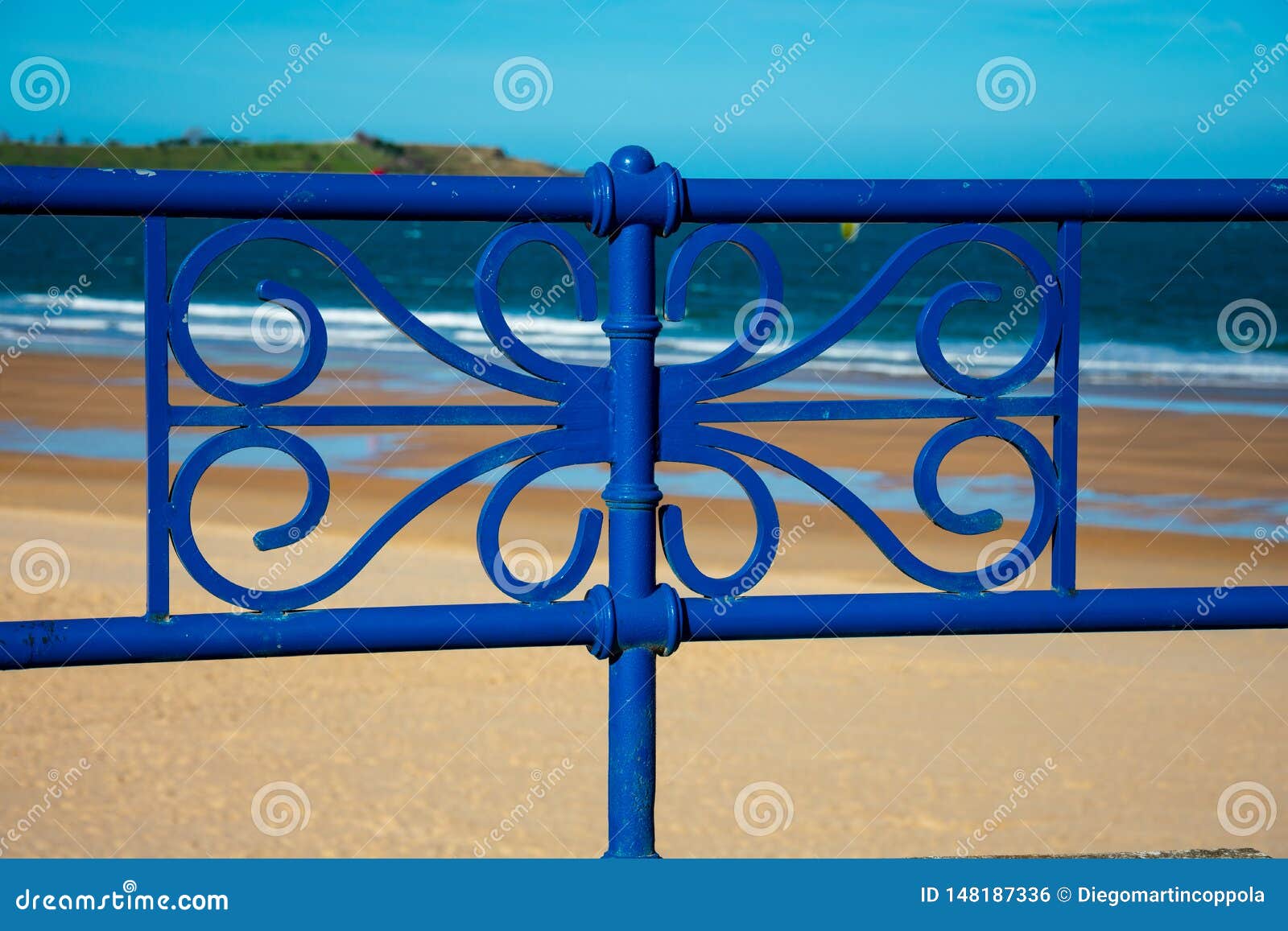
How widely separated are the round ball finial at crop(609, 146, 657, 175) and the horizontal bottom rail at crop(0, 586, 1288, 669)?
650mm

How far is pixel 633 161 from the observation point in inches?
84.8

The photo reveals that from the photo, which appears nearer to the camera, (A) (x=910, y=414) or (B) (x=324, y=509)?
(B) (x=324, y=509)

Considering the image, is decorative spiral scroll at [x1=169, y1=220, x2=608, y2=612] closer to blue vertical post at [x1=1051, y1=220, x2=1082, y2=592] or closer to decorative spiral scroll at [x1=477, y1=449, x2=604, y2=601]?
decorative spiral scroll at [x1=477, y1=449, x2=604, y2=601]

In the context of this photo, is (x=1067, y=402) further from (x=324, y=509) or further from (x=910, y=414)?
(x=324, y=509)

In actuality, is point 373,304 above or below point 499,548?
above

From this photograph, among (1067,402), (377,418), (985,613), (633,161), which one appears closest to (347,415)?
(377,418)

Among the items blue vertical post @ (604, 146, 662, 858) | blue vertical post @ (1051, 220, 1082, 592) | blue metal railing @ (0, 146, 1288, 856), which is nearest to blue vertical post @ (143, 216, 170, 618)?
blue metal railing @ (0, 146, 1288, 856)

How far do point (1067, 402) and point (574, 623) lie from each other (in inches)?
33.8

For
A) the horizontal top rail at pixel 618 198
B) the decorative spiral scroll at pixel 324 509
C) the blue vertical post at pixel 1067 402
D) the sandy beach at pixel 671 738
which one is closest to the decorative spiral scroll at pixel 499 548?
the decorative spiral scroll at pixel 324 509

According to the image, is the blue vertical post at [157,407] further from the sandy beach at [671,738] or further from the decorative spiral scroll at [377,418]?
the sandy beach at [671,738]

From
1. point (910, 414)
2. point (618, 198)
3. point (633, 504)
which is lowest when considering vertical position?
point (633, 504)

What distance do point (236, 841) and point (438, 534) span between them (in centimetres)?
460

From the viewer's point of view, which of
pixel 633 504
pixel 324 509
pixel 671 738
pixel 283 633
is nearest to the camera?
pixel 324 509

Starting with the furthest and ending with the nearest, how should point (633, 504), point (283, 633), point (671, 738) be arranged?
1. point (671, 738)
2. point (633, 504)
3. point (283, 633)
